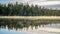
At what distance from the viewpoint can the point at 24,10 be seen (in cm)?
204

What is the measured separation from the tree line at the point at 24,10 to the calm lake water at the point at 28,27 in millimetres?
87

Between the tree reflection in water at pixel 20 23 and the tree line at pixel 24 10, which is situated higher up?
the tree line at pixel 24 10

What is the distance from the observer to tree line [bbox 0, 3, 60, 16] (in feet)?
6.54

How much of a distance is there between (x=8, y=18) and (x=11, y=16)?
4 centimetres

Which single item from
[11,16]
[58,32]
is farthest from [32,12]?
[58,32]

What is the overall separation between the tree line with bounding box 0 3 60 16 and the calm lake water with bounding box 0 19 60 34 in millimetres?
87

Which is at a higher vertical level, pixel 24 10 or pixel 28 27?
pixel 24 10

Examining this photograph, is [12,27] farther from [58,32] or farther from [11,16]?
[58,32]

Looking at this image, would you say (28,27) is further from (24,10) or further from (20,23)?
(24,10)

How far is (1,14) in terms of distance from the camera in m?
2.03

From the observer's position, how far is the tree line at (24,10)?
199 cm

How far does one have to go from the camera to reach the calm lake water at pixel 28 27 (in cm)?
192

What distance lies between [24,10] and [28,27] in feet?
0.71

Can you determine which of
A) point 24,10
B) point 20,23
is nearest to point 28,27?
point 20,23
